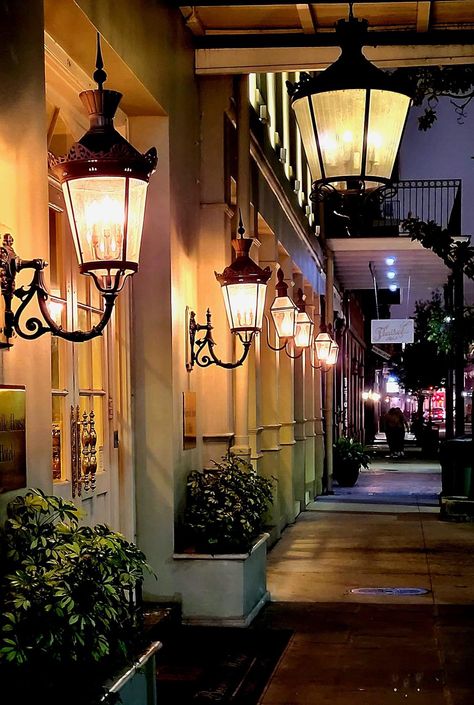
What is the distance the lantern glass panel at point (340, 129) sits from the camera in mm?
5188

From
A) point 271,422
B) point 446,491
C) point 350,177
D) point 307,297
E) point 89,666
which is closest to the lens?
point 89,666

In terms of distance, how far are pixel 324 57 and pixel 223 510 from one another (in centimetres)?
382

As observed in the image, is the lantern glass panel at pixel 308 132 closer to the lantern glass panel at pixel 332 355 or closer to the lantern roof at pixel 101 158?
the lantern roof at pixel 101 158

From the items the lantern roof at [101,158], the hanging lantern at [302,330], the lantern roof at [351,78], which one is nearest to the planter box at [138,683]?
the lantern roof at [101,158]

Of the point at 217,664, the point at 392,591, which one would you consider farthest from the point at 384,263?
the point at 217,664

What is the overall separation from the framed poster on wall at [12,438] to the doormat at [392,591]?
5.82m

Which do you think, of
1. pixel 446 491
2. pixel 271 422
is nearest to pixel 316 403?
pixel 446 491

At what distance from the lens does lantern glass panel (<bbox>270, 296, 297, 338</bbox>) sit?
11188 mm

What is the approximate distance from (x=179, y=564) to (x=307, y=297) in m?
11.1

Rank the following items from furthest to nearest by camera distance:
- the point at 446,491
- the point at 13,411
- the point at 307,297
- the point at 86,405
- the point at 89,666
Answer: the point at 307,297
the point at 446,491
the point at 86,405
the point at 13,411
the point at 89,666

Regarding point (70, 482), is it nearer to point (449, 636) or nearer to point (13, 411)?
point (13, 411)

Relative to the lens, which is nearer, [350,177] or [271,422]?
[350,177]

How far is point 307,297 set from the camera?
1875cm

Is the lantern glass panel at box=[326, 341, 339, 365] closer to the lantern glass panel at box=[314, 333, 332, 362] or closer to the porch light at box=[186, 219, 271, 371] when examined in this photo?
the lantern glass panel at box=[314, 333, 332, 362]
